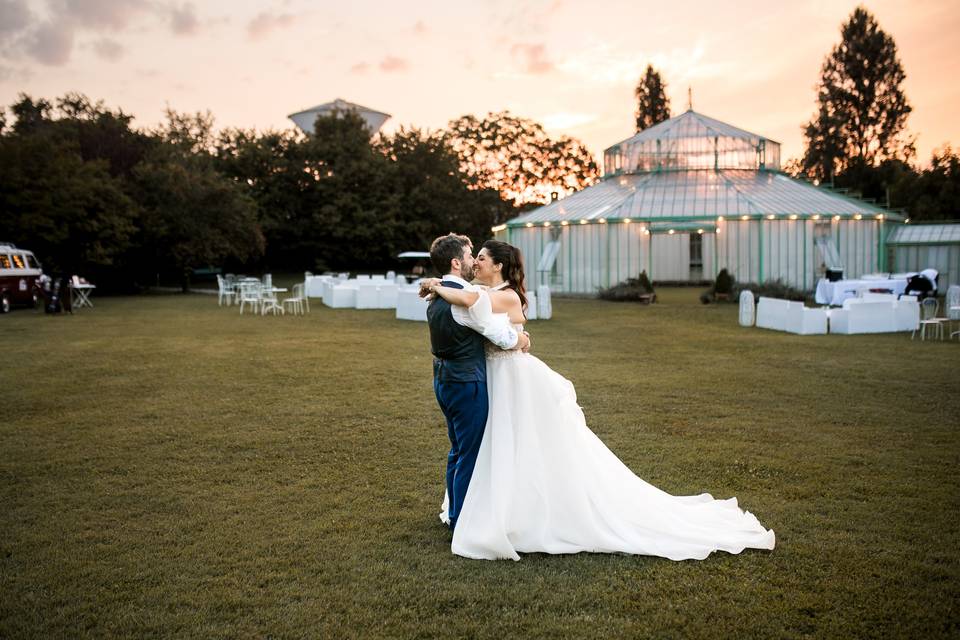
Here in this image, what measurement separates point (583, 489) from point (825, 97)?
50892 mm

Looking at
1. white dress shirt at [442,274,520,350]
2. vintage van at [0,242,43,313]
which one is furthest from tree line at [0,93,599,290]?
white dress shirt at [442,274,520,350]

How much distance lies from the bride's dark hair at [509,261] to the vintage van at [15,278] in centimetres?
2284

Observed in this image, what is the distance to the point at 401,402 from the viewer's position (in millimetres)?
8672

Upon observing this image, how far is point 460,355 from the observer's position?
14.6 ft

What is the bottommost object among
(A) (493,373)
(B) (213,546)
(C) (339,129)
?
(B) (213,546)

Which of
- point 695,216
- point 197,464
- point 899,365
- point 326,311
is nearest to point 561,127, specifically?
point 695,216

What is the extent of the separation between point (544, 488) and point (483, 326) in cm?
102

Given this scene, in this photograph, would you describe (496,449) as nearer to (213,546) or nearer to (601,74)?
(213,546)

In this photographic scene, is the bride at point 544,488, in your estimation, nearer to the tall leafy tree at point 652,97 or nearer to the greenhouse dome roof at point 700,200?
the greenhouse dome roof at point 700,200

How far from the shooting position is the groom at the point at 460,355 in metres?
4.33

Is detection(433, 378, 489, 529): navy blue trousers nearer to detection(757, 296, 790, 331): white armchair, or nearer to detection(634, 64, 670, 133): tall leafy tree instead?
detection(757, 296, 790, 331): white armchair

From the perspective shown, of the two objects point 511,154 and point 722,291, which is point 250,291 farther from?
point 511,154

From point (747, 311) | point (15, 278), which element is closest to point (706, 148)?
point (747, 311)

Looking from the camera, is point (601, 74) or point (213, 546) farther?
point (601, 74)
